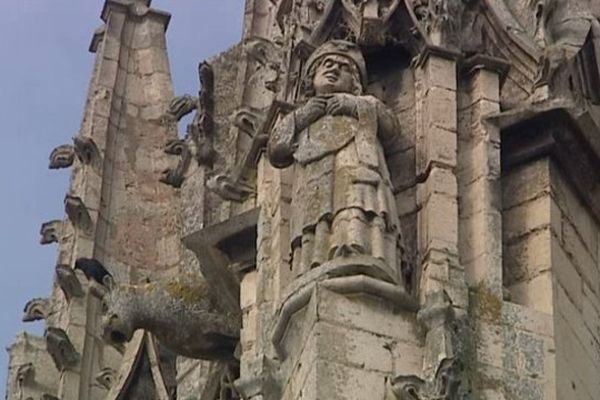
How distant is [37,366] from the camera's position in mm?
22219

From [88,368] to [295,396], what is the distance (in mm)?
8713

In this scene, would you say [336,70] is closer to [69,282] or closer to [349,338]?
[349,338]

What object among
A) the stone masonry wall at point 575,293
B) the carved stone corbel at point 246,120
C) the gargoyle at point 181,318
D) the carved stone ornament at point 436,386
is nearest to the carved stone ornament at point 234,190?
the gargoyle at point 181,318

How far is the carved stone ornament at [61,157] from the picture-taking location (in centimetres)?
2488

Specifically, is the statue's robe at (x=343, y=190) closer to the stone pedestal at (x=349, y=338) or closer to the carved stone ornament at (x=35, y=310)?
the stone pedestal at (x=349, y=338)

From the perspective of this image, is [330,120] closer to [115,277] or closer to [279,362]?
[279,362]

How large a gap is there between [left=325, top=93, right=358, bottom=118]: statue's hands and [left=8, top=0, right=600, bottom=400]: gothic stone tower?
0.03 feet

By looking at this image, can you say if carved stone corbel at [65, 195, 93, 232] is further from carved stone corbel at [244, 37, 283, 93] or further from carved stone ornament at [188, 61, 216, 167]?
carved stone corbel at [244, 37, 283, 93]

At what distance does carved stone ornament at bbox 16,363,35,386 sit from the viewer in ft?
72.2

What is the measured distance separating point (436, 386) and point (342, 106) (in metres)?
1.91

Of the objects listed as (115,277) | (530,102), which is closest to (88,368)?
(115,277)

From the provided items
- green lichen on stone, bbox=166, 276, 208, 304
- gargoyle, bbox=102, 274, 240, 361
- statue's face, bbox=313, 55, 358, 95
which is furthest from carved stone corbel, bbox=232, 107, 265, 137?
statue's face, bbox=313, 55, 358, 95

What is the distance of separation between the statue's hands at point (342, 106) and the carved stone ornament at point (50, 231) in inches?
418

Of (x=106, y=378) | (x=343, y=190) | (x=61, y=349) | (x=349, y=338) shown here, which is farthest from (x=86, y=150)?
(x=349, y=338)
